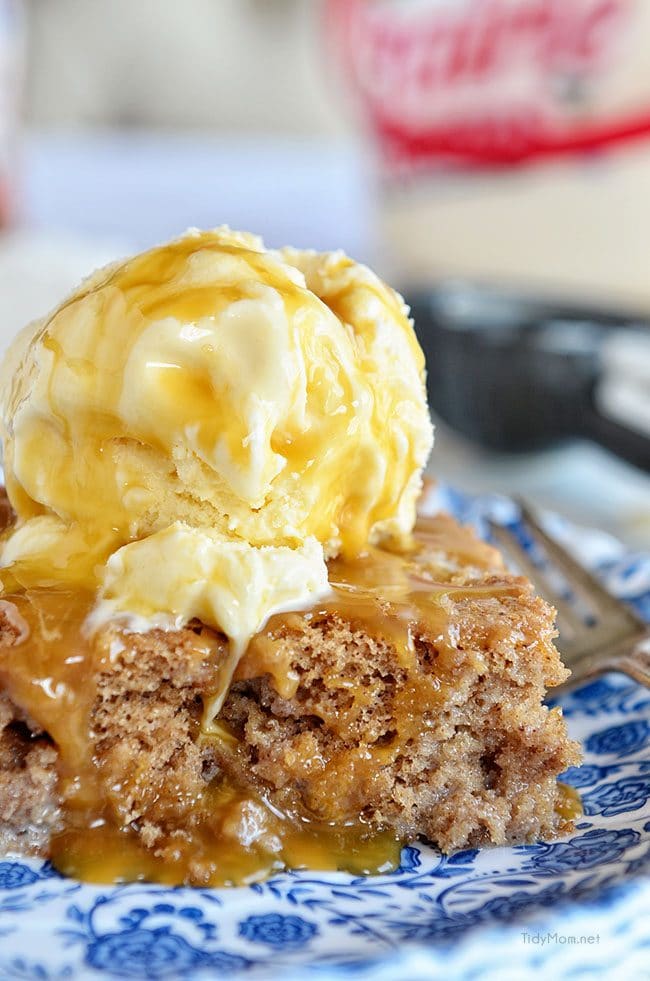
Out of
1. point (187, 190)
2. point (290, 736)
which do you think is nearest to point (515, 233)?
point (290, 736)

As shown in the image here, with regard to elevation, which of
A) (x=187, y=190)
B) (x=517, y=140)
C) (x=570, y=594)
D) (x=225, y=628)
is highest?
(x=517, y=140)

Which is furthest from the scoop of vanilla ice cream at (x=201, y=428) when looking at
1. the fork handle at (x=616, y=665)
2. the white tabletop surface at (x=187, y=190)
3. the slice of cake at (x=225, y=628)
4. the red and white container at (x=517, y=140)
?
the white tabletop surface at (x=187, y=190)

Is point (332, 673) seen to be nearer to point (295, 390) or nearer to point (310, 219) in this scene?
point (295, 390)

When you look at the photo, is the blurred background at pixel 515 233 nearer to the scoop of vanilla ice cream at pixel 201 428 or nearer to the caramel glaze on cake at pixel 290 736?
the scoop of vanilla ice cream at pixel 201 428

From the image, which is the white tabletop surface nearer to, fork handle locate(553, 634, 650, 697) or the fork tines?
the fork tines

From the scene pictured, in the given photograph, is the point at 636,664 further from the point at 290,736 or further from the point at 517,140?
the point at 517,140
